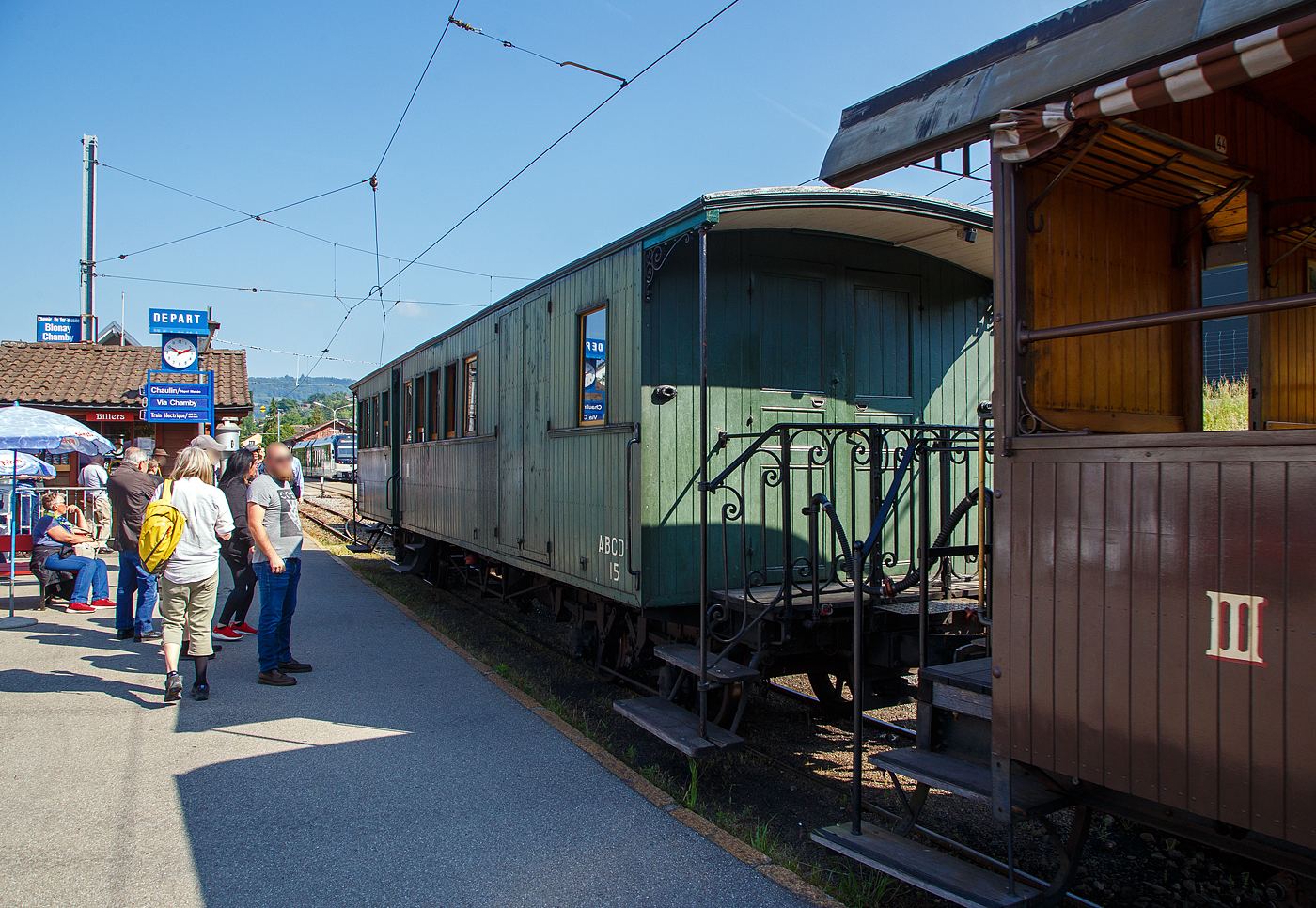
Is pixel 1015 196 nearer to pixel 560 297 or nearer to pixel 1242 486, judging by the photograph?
pixel 1242 486

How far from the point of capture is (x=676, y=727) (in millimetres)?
4648

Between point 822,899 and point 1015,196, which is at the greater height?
point 1015,196

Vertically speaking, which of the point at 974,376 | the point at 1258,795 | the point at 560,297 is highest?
the point at 560,297

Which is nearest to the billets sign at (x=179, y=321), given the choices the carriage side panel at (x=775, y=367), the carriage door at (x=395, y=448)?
the carriage door at (x=395, y=448)

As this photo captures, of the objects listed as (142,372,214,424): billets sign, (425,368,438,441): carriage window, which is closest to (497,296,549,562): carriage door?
(425,368,438,441): carriage window

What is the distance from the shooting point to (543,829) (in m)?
3.75

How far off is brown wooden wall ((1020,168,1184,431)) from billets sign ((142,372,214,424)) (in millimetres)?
15898

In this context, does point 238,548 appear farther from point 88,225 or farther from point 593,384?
point 88,225

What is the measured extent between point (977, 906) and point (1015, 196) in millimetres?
2510

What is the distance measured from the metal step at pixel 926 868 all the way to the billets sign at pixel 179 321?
18291 millimetres

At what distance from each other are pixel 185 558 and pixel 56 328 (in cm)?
2721

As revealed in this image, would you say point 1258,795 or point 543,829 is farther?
point 543,829

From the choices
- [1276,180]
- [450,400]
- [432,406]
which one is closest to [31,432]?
[432,406]

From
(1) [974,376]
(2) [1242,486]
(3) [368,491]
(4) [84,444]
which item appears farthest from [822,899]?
(3) [368,491]
